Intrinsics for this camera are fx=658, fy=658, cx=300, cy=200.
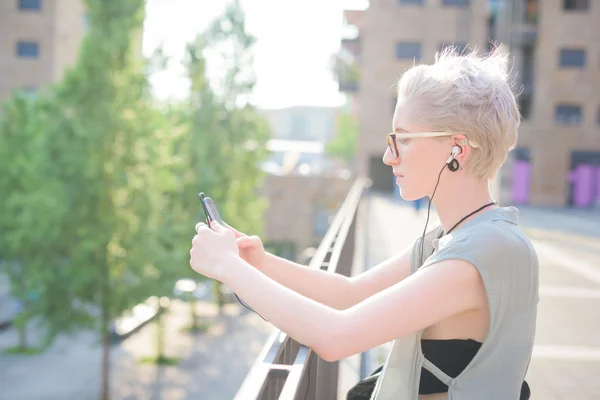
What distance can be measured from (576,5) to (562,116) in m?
6.39

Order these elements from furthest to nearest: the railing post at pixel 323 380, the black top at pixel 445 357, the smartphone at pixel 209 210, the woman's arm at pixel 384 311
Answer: the railing post at pixel 323 380, the smartphone at pixel 209 210, the black top at pixel 445 357, the woman's arm at pixel 384 311

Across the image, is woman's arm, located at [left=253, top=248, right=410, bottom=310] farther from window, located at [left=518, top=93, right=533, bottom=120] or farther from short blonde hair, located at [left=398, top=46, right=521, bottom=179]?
window, located at [left=518, top=93, right=533, bottom=120]

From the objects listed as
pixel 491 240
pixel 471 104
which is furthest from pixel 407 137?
pixel 491 240

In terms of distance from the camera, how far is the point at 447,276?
155cm

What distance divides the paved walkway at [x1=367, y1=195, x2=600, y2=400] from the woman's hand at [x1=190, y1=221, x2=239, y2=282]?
304 centimetres

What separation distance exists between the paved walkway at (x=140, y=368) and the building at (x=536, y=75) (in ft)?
57.3

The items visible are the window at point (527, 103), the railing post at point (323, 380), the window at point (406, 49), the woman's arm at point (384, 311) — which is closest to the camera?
the woman's arm at point (384, 311)

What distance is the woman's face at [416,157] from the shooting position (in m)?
1.81

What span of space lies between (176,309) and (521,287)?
94.4 ft

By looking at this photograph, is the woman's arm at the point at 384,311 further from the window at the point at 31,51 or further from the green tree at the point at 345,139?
the green tree at the point at 345,139

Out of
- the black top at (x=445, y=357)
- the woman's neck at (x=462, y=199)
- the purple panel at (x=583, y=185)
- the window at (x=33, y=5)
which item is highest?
the window at (x=33, y=5)

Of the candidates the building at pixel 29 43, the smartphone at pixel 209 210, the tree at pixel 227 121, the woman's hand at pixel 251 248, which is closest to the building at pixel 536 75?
the tree at pixel 227 121

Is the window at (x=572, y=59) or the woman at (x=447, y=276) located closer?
the woman at (x=447, y=276)

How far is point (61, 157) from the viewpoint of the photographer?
52.9 ft
